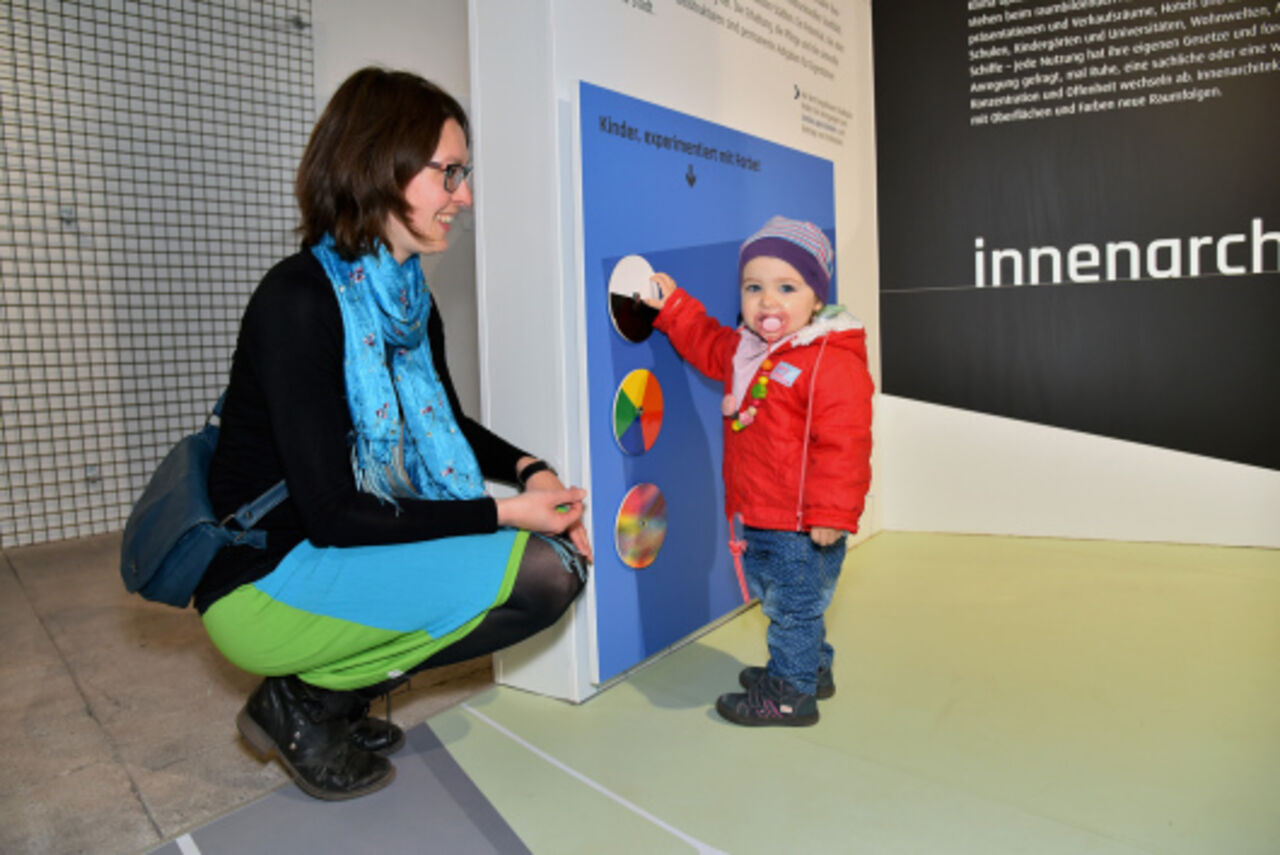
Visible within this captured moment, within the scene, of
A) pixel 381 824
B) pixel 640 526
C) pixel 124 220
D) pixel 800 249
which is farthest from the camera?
pixel 124 220

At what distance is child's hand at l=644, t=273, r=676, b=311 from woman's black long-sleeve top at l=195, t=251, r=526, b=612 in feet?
2.43

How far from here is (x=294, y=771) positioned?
1.60 meters

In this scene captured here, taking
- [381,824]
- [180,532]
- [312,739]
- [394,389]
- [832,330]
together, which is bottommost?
[381,824]

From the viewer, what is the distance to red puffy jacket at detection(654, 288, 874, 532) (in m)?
1.76

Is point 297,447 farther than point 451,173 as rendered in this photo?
No

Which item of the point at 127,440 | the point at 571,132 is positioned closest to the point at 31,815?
the point at 571,132

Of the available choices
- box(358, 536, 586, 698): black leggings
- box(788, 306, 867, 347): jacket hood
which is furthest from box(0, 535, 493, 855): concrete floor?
box(788, 306, 867, 347): jacket hood

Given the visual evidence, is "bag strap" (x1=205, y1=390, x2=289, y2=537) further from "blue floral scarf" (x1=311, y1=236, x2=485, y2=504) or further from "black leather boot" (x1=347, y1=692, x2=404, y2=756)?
"black leather boot" (x1=347, y1=692, x2=404, y2=756)

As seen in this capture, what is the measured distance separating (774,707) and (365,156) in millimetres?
1302

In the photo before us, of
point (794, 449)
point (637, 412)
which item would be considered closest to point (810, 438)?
point (794, 449)

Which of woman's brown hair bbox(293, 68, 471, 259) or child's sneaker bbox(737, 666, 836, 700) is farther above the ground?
woman's brown hair bbox(293, 68, 471, 259)

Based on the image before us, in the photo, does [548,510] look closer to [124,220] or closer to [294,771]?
[294,771]

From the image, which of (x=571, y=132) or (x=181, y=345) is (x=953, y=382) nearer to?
(x=571, y=132)

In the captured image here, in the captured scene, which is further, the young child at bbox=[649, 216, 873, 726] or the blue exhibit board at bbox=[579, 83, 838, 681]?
the blue exhibit board at bbox=[579, 83, 838, 681]
